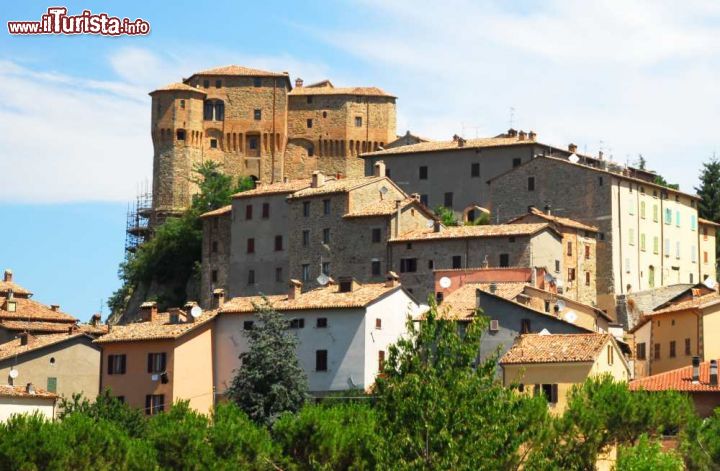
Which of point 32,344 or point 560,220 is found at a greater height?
point 560,220

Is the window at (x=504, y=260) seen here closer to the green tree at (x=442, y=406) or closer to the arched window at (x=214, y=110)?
the green tree at (x=442, y=406)

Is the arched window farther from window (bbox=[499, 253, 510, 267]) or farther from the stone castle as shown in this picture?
window (bbox=[499, 253, 510, 267])

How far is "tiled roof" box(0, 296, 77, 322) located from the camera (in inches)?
3209

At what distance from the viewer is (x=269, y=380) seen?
2516 inches

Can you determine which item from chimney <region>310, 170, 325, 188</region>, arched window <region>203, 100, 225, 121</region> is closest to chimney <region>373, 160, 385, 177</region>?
chimney <region>310, 170, 325, 188</region>

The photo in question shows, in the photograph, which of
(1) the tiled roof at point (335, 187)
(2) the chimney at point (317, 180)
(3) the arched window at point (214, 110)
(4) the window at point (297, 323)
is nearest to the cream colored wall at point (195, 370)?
(4) the window at point (297, 323)

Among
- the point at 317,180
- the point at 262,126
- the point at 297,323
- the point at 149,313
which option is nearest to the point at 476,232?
the point at 317,180

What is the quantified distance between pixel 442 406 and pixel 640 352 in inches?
1137

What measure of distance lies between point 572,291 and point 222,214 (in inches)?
Answer: 805

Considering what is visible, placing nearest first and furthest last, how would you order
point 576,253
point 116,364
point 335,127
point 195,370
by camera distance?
point 195,370
point 116,364
point 576,253
point 335,127

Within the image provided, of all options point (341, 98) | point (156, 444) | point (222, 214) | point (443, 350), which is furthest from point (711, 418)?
point (341, 98)

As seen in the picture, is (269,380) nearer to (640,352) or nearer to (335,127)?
(640,352)

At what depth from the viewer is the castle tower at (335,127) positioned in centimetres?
11175

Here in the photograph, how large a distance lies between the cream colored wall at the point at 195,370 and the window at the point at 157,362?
51 cm
